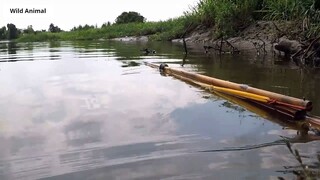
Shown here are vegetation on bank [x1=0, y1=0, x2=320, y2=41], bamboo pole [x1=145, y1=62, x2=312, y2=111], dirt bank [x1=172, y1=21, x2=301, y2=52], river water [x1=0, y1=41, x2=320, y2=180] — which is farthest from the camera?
dirt bank [x1=172, y1=21, x2=301, y2=52]

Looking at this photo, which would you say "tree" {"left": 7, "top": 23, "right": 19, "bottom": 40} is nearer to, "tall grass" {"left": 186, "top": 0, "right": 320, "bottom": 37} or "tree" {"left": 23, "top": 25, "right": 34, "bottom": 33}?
"tree" {"left": 23, "top": 25, "right": 34, "bottom": 33}

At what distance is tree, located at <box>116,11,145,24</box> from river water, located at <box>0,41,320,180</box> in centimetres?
4391

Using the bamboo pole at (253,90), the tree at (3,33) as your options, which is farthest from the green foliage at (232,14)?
the tree at (3,33)

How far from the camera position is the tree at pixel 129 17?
5138 cm

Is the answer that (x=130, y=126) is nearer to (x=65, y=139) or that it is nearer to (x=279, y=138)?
(x=65, y=139)

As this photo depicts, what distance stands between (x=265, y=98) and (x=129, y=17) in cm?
4836

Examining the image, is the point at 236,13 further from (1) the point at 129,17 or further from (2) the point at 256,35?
(1) the point at 129,17

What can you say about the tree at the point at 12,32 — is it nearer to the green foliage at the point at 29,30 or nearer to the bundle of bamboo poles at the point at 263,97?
the green foliage at the point at 29,30

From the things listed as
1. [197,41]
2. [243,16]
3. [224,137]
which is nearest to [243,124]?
[224,137]

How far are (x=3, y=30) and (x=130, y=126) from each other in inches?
2482

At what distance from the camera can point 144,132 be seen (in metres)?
4.74

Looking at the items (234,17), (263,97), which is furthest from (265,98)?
(234,17)

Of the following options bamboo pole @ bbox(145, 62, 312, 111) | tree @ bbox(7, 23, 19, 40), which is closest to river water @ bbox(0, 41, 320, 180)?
bamboo pole @ bbox(145, 62, 312, 111)

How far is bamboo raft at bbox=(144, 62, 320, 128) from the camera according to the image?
4680 mm
